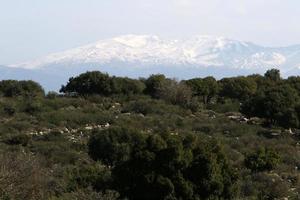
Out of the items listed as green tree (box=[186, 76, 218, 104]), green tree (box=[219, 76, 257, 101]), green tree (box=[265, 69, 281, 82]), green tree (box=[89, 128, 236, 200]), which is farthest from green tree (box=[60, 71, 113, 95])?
green tree (box=[89, 128, 236, 200])

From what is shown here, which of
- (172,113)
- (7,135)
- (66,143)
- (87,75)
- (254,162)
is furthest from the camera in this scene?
(87,75)

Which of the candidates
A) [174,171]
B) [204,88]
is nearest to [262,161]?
[174,171]

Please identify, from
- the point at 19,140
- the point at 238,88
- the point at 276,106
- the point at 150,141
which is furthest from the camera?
the point at 238,88

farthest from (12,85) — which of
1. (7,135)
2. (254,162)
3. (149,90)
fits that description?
(254,162)

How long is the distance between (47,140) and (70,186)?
925 cm

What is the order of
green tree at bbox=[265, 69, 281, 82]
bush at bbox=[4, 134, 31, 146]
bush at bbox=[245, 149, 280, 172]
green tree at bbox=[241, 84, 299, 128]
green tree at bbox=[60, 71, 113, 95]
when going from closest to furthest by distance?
bush at bbox=[245, 149, 280, 172] → bush at bbox=[4, 134, 31, 146] → green tree at bbox=[241, 84, 299, 128] → green tree at bbox=[60, 71, 113, 95] → green tree at bbox=[265, 69, 281, 82]

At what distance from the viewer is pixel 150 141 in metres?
15.7

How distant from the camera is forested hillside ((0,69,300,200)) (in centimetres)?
A: 1460

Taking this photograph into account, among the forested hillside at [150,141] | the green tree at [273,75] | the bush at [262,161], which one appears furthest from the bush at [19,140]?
the green tree at [273,75]

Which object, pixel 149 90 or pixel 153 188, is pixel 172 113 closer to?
pixel 149 90

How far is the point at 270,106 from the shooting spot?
29969 millimetres

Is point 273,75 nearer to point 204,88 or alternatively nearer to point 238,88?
point 238,88

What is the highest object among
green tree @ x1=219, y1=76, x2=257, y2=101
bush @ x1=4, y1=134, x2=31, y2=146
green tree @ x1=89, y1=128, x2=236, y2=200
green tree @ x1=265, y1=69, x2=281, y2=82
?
green tree @ x1=265, y1=69, x2=281, y2=82

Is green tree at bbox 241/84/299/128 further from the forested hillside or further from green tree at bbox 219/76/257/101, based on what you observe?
green tree at bbox 219/76/257/101
